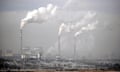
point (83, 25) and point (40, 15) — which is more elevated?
point (40, 15)

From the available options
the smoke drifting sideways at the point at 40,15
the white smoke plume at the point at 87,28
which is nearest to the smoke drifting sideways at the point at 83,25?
the white smoke plume at the point at 87,28

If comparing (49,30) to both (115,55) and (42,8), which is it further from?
(115,55)

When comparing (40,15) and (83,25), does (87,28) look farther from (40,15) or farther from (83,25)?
(40,15)

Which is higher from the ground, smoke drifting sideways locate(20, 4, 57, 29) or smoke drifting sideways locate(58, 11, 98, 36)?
smoke drifting sideways locate(20, 4, 57, 29)

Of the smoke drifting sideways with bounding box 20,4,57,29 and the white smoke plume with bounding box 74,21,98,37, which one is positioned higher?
the smoke drifting sideways with bounding box 20,4,57,29

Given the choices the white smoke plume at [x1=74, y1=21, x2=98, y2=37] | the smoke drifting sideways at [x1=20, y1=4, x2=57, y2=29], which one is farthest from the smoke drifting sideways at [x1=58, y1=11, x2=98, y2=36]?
the smoke drifting sideways at [x1=20, y1=4, x2=57, y2=29]

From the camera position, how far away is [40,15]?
6.23 m

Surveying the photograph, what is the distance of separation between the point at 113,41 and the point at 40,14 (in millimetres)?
1987

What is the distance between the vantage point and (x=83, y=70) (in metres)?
6.22

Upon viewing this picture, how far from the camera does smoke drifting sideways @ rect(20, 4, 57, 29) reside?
612 centimetres

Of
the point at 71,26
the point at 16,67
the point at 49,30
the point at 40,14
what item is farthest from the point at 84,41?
the point at 16,67

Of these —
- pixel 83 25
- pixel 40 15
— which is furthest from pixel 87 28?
pixel 40 15

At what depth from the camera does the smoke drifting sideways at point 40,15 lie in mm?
6121

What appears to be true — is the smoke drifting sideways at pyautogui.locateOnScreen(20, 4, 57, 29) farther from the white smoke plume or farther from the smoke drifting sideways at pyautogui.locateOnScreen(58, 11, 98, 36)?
the white smoke plume
